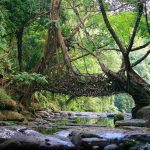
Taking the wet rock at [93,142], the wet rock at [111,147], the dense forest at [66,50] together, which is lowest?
the wet rock at [111,147]

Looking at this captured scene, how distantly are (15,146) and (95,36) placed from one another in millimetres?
13820

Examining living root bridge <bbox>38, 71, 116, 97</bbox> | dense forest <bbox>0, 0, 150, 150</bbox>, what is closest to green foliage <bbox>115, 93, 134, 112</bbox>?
dense forest <bbox>0, 0, 150, 150</bbox>

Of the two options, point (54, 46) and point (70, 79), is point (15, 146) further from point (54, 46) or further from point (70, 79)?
point (54, 46)

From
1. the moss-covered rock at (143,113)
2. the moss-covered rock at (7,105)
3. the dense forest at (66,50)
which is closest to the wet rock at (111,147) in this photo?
the dense forest at (66,50)

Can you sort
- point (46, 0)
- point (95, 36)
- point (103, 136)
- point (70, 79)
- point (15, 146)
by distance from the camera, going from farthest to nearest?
point (95, 36) → point (46, 0) → point (70, 79) → point (103, 136) → point (15, 146)

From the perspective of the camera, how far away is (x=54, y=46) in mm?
16297

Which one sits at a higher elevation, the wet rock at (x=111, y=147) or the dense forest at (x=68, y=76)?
the dense forest at (x=68, y=76)

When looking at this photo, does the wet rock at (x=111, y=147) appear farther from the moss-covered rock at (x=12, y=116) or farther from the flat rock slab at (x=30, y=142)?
the moss-covered rock at (x=12, y=116)

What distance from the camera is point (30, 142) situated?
731 centimetres

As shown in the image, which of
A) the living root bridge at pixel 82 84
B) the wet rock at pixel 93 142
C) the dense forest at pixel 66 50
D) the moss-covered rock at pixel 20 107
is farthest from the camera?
the moss-covered rock at pixel 20 107

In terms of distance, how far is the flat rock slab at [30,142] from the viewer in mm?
7180

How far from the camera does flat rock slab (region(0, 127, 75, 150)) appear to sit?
23.6 ft

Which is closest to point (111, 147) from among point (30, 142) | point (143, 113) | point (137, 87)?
point (30, 142)

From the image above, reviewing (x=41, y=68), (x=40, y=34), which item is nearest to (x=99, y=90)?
(x=41, y=68)
